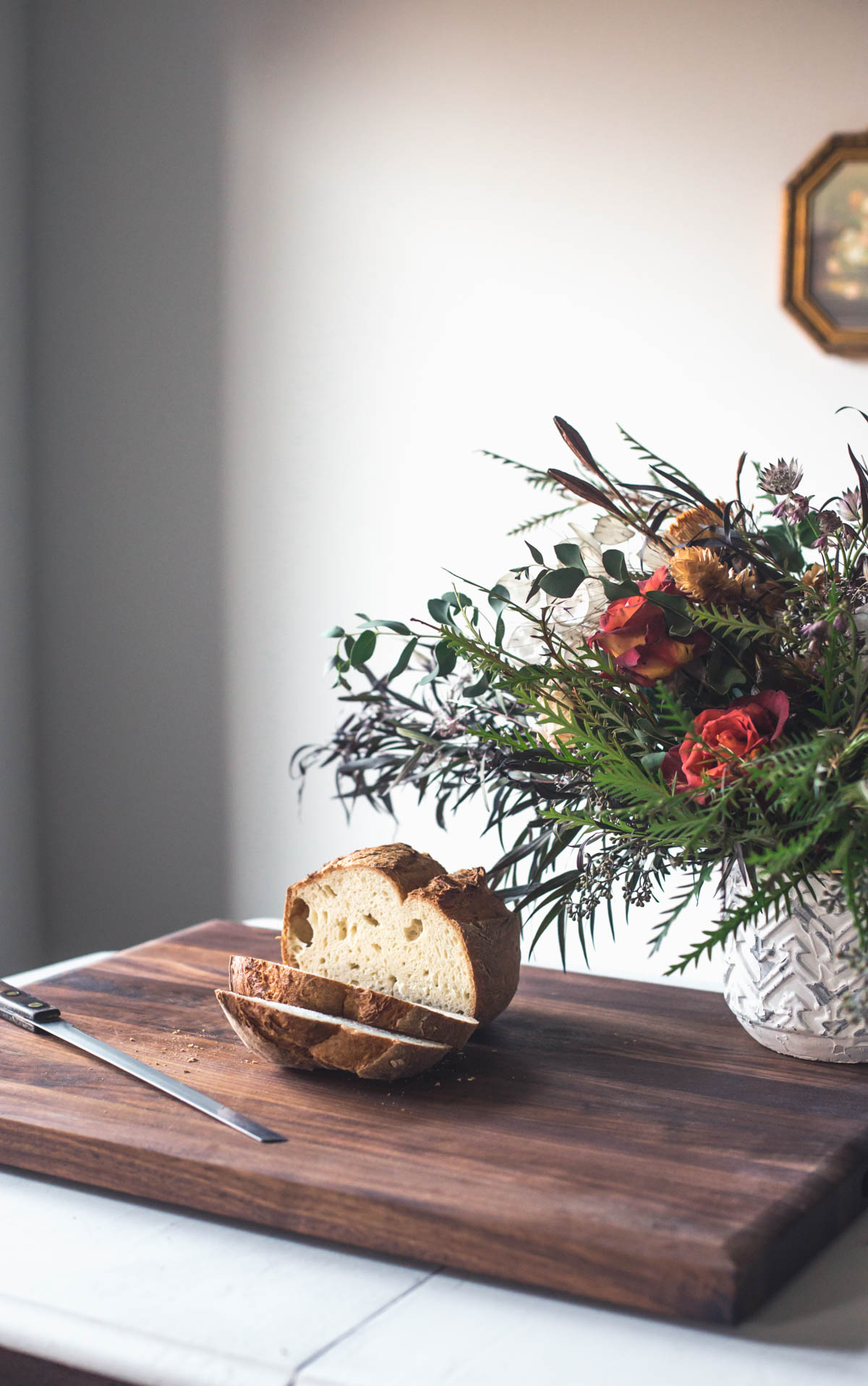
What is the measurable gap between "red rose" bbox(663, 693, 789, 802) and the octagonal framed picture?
146 cm

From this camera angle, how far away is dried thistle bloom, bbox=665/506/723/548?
940 millimetres

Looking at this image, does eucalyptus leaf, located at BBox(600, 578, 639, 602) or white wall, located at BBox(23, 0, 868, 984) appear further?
white wall, located at BBox(23, 0, 868, 984)

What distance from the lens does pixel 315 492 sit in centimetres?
254

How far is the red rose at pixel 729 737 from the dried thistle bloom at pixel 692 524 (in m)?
0.15

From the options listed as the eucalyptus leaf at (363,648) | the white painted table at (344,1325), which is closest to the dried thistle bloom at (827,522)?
the eucalyptus leaf at (363,648)

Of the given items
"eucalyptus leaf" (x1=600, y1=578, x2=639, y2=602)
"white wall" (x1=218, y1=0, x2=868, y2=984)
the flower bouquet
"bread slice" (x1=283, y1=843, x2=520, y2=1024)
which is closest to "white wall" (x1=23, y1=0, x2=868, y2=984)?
"white wall" (x1=218, y1=0, x2=868, y2=984)

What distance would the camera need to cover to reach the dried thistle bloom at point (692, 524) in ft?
3.09

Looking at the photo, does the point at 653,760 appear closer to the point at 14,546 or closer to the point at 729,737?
the point at 729,737

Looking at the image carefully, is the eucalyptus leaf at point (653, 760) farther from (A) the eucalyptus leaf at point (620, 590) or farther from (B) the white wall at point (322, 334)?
(B) the white wall at point (322, 334)

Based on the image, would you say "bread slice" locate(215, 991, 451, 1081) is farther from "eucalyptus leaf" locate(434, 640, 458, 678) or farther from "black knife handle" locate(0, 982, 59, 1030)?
"eucalyptus leaf" locate(434, 640, 458, 678)

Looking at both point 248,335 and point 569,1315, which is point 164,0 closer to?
point 248,335

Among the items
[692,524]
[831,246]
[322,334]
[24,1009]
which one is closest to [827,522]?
[692,524]

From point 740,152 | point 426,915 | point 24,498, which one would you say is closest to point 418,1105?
point 426,915

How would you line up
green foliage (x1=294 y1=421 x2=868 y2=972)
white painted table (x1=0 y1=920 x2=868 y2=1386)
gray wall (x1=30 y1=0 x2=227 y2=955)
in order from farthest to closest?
gray wall (x1=30 y1=0 x2=227 y2=955)
green foliage (x1=294 y1=421 x2=868 y2=972)
white painted table (x1=0 y1=920 x2=868 y2=1386)
